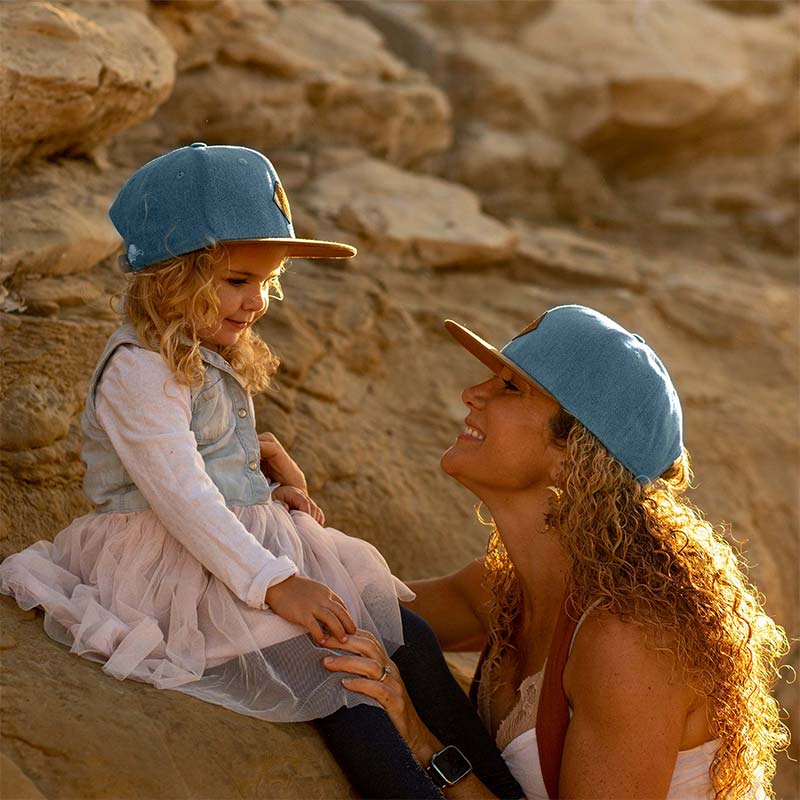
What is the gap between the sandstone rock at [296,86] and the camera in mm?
5551

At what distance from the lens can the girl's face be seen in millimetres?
2756

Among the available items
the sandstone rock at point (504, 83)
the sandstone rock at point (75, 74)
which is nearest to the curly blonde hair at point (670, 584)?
the sandstone rock at point (75, 74)

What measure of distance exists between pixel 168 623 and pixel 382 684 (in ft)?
1.64

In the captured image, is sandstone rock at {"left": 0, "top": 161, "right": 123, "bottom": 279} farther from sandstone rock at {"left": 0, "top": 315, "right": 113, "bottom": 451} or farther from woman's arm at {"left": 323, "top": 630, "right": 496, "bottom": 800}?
woman's arm at {"left": 323, "top": 630, "right": 496, "bottom": 800}

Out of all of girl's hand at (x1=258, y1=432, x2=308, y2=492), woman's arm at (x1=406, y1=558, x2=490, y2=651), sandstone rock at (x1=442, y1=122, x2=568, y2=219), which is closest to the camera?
girl's hand at (x1=258, y1=432, x2=308, y2=492)

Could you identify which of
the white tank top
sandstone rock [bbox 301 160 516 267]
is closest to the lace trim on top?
the white tank top

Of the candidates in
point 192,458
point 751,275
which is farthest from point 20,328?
point 751,275

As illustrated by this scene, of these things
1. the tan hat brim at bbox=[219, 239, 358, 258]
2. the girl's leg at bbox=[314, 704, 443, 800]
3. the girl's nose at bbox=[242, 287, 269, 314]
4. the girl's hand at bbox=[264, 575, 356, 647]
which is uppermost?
the tan hat brim at bbox=[219, 239, 358, 258]

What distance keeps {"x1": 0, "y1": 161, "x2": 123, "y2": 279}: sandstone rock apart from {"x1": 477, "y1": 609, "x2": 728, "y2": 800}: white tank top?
7.18 ft

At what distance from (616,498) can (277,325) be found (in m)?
2.21

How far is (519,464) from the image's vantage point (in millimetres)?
2904

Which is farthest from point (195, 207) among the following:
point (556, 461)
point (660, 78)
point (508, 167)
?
point (660, 78)

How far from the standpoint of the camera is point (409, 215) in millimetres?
5750

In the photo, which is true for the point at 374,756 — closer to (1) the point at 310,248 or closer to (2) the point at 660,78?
(1) the point at 310,248
